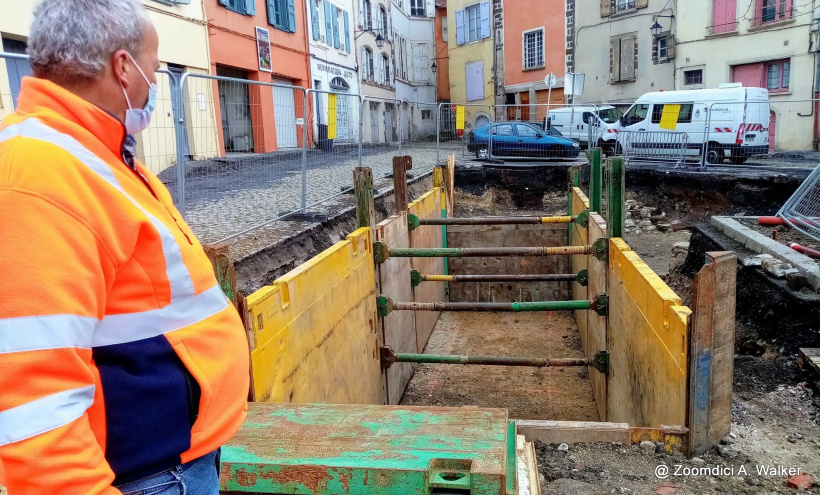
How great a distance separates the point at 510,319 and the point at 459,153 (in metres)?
9.25

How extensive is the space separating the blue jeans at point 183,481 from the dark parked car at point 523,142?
1539cm

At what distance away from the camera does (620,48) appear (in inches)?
1001

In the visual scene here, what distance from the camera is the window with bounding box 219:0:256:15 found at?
55.6 feet

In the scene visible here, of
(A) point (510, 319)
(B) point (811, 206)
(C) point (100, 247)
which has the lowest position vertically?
(A) point (510, 319)

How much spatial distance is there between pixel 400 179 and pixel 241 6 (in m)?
13.6

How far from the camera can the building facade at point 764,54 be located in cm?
1981

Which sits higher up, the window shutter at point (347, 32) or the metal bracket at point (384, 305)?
the window shutter at point (347, 32)

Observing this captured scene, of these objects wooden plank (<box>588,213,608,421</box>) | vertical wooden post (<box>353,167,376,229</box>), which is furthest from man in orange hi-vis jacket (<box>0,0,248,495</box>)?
wooden plank (<box>588,213,608,421</box>)

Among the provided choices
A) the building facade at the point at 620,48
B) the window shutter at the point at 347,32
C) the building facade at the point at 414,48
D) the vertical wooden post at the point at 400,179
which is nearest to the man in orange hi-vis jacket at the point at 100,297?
the vertical wooden post at the point at 400,179

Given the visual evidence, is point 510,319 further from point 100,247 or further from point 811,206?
point 100,247

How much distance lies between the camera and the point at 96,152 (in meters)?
1.25

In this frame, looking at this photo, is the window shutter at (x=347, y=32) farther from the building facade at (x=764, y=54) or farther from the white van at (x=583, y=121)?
the building facade at (x=764, y=54)

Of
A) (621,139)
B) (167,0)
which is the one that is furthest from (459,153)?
(167,0)

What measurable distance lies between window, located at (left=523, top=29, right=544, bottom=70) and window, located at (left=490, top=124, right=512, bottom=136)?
13.8 metres
